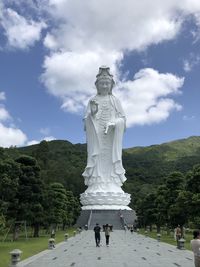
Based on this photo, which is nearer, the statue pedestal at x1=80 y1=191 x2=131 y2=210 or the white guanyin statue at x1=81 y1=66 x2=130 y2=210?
the statue pedestal at x1=80 y1=191 x2=131 y2=210

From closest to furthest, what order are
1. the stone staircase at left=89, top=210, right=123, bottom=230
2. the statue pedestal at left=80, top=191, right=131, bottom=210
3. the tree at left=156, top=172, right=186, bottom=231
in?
the tree at left=156, top=172, right=186, bottom=231, the stone staircase at left=89, top=210, right=123, bottom=230, the statue pedestal at left=80, top=191, right=131, bottom=210

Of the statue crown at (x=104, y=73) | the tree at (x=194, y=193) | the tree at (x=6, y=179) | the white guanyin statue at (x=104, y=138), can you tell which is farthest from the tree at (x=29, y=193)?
the statue crown at (x=104, y=73)

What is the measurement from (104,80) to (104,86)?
0.76m

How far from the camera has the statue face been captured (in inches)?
2229

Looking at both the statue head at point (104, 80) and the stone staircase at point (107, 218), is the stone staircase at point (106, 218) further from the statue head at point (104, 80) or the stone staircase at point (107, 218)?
the statue head at point (104, 80)

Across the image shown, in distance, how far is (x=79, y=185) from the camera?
278 feet

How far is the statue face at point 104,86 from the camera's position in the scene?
5662 cm

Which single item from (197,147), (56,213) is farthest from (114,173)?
(197,147)

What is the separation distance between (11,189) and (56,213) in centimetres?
1978

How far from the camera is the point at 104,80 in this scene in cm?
5656

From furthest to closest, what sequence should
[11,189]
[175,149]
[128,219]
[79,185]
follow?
[175,149], [79,185], [128,219], [11,189]

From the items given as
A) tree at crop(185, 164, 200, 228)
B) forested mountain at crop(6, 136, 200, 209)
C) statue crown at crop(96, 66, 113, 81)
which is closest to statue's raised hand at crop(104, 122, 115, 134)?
statue crown at crop(96, 66, 113, 81)

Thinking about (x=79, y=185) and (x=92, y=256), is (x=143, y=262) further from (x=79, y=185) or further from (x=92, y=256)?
(x=79, y=185)

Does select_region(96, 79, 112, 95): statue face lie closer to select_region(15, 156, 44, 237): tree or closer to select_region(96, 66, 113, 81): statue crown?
select_region(96, 66, 113, 81): statue crown
